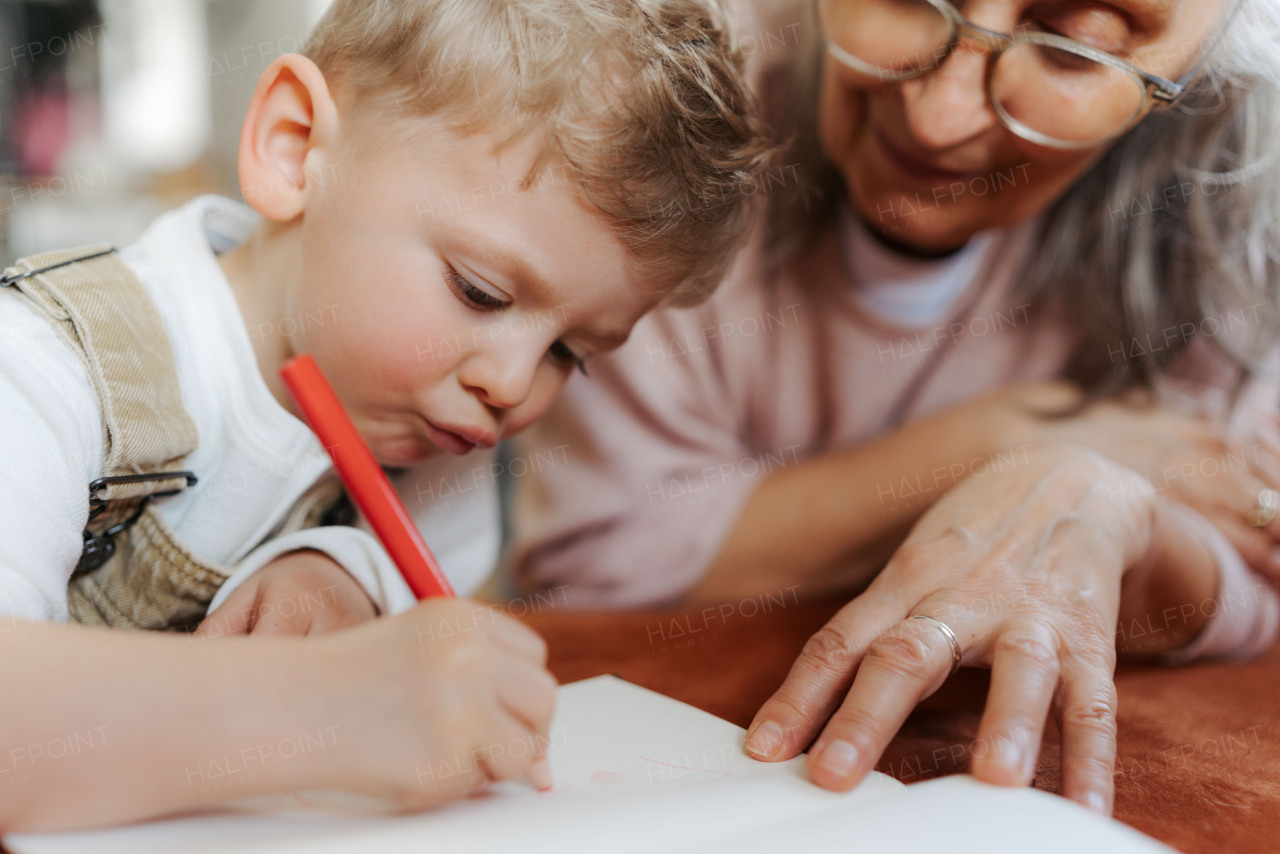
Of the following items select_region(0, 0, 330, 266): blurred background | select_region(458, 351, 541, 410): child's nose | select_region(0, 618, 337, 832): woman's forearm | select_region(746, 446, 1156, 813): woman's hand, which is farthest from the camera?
select_region(0, 0, 330, 266): blurred background

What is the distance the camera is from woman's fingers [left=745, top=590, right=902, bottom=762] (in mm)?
471

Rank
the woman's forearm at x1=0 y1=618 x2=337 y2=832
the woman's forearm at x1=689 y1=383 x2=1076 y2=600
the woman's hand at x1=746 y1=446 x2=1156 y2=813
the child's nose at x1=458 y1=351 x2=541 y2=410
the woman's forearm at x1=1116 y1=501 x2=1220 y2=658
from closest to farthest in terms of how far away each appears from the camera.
→ the woman's forearm at x1=0 y1=618 x2=337 y2=832 → the woman's hand at x1=746 y1=446 x2=1156 y2=813 → the child's nose at x1=458 y1=351 x2=541 y2=410 → the woman's forearm at x1=1116 y1=501 x2=1220 y2=658 → the woman's forearm at x1=689 y1=383 x2=1076 y2=600

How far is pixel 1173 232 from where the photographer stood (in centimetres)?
92

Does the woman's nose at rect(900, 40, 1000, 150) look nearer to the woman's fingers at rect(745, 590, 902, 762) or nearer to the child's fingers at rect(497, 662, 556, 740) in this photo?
the woman's fingers at rect(745, 590, 902, 762)

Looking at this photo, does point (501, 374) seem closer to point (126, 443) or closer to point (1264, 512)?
point (126, 443)

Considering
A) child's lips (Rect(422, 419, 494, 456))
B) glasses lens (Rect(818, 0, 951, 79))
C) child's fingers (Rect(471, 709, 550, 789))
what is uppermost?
glasses lens (Rect(818, 0, 951, 79))

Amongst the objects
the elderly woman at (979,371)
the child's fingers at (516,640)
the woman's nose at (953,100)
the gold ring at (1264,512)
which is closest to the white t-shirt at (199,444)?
the child's fingers at (516,640)

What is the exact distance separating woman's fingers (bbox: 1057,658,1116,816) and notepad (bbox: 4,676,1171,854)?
4 cm

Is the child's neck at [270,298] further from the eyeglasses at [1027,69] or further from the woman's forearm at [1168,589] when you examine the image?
the woman's forearm at [1168,589]

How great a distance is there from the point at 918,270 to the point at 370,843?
0.75 meters

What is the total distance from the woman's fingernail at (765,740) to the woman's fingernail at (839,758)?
35 mm

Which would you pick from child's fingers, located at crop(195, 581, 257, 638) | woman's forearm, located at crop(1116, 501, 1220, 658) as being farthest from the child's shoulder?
woman's forearm, located at crop(1116, 501, 1220, 658)

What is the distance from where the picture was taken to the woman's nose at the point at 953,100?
633 millimetres

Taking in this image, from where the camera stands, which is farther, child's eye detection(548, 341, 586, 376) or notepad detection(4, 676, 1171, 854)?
child's eye detection(548, 341, 586, 376)
